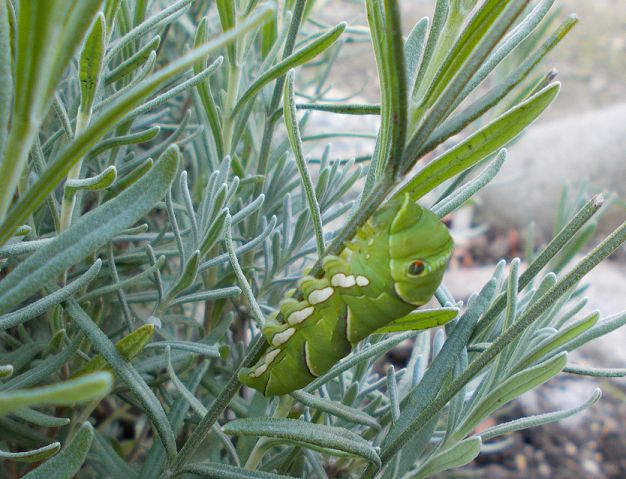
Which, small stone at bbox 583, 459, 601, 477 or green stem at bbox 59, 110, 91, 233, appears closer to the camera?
green stem at bbox 59, 110, 91, 233

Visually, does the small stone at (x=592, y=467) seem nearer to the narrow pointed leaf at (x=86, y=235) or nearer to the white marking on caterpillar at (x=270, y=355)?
the white marking on caterpillar at (x=270, y=355)

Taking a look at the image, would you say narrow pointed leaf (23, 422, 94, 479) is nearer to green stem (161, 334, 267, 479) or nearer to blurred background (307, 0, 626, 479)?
green stem (161, 334, 267, 479)

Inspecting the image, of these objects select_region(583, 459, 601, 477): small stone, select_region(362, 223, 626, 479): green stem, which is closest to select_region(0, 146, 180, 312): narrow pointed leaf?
select_region(362, 223, 626, 479): green stem

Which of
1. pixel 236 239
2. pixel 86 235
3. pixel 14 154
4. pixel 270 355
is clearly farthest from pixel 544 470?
pixel 14 154

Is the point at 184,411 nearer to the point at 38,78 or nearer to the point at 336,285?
the point at 336,285

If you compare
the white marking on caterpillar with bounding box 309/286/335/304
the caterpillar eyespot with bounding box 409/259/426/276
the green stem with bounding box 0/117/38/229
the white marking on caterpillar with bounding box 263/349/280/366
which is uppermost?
the green stem with bounding box 0/117/38/229

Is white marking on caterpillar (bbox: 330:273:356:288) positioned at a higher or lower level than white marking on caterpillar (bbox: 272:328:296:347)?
higher
